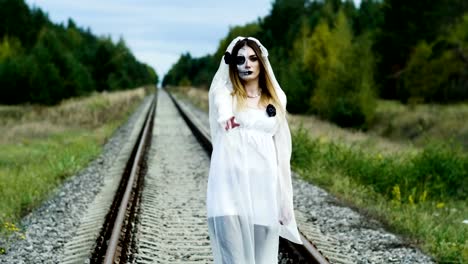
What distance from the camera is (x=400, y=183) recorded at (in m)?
11.3

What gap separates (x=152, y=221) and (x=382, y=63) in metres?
38.1

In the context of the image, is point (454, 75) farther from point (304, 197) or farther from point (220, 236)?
point (220, 236)

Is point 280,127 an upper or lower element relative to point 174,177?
upper

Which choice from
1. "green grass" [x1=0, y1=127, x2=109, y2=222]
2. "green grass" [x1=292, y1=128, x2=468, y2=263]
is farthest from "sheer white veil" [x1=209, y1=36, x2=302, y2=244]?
"green grass" [x1=0, y1=127, x2=109, y2=222]

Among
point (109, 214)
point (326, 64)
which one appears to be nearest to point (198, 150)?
point (109, 214)

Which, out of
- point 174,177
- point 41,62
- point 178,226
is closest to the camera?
point 178,226

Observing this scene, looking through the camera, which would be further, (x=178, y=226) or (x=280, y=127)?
(x=178, y=226)

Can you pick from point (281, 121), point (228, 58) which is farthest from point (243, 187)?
point (228, 58)

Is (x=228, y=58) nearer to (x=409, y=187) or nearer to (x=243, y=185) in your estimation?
(x=243, y=185)

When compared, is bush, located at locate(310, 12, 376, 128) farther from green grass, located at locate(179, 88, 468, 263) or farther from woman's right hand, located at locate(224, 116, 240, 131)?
woman's right hand, located at locate(224, 116, 240, 131)

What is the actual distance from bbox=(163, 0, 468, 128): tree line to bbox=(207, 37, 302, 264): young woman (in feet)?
83.7

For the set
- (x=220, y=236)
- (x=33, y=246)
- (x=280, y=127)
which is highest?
(x=280, y=127)

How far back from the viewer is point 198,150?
15.3 meters

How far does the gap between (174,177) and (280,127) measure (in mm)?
7906
